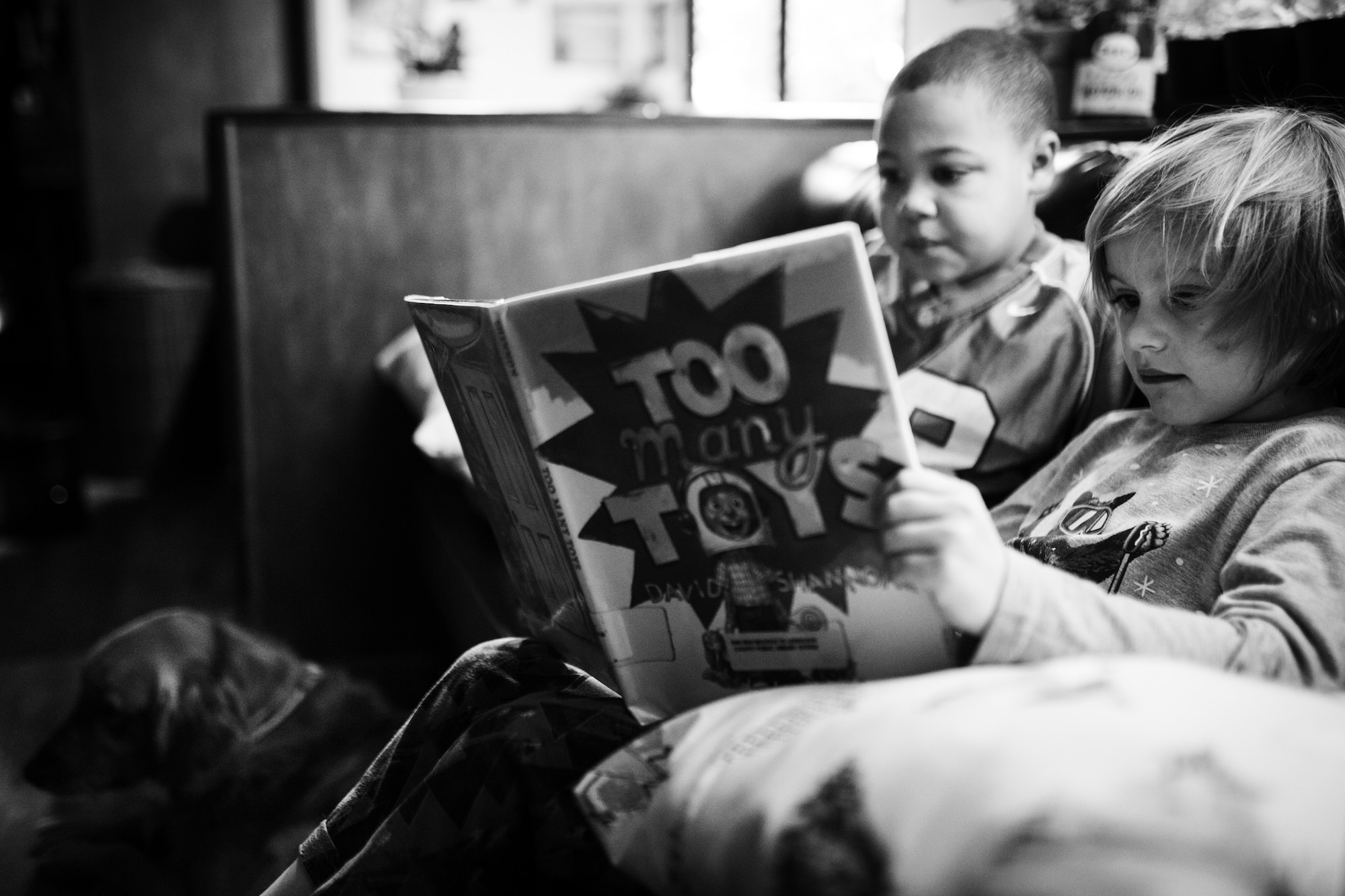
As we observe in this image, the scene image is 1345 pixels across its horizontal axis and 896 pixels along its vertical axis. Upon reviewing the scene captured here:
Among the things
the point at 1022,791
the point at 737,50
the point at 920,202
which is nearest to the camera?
the point at 1022,791

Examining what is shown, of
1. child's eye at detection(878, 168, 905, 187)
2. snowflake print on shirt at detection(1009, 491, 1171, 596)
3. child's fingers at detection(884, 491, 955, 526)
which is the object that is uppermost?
child's eye at detection(878, 168, 905, 187)

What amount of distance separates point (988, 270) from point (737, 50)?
322cm

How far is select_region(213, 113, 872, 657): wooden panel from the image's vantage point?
5.94ft

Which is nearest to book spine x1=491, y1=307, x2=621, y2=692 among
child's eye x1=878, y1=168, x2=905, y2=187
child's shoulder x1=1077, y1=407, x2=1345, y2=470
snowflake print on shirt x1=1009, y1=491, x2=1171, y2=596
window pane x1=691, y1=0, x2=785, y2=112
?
snowflake print on shirt x1=1009, y1=491, x2=1171, y2=596

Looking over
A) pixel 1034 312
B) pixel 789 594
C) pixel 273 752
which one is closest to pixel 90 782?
pixel 273 752

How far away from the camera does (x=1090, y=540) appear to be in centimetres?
77

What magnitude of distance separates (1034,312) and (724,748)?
2.12 ft

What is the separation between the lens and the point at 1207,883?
41cm

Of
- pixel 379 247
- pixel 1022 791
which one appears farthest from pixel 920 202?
pixel 379 247

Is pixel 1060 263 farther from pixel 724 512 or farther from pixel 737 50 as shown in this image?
pixel 737 50

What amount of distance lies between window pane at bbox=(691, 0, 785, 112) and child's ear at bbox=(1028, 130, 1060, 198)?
3.06 metres

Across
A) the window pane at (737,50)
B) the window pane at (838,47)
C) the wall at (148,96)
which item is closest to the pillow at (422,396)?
the wall at (148,96)

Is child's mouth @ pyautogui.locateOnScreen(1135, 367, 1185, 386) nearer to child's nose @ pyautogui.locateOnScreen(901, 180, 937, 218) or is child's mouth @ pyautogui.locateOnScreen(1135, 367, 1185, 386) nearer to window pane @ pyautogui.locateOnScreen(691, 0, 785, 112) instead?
child's nose @ pyautogui.locateOnScreen(901, 180, 937, 218)

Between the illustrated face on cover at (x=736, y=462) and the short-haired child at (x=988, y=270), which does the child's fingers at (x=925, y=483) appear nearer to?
the illustrated face on cover at (x=736, y=462)
